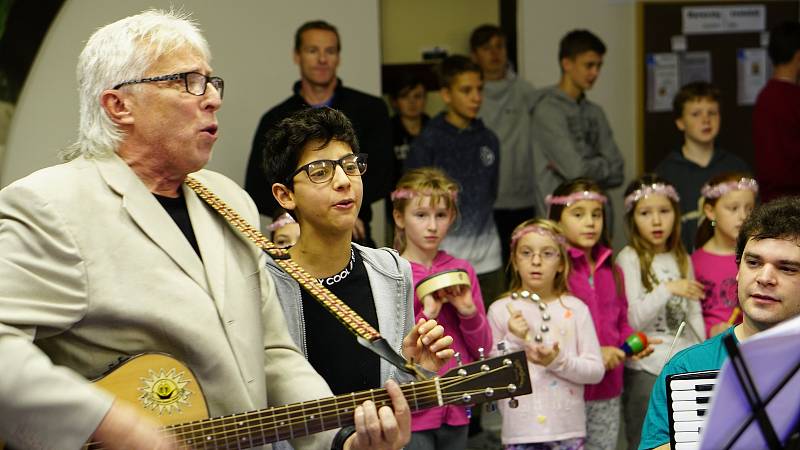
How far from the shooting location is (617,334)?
17.1 feet

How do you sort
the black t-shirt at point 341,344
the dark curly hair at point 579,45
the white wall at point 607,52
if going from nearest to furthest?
the black t-shirt at point 341,344 → the dark curly hair at point 579,45 → the white wall at point 607,52

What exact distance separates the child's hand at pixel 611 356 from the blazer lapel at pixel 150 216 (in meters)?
2.70

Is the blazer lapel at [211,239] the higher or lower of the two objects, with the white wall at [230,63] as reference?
lower

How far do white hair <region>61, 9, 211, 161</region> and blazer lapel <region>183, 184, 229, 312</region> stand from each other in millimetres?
240

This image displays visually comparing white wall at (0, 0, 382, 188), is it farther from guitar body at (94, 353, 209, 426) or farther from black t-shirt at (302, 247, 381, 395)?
guitar body at (94, 353, 209, 426)

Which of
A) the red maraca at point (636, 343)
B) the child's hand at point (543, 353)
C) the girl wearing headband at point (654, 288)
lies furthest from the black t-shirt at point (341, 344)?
the girl wearing headband at point (654, 288)

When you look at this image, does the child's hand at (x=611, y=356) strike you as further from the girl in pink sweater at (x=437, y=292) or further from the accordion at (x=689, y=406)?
the accordion at (x=689, y=406)

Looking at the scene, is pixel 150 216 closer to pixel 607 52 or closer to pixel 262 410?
pixel 262 410

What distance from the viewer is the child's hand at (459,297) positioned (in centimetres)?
407

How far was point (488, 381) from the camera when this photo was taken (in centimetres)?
274

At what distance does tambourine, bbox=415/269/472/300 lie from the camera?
3984 mm

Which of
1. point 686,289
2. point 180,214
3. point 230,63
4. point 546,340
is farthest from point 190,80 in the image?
point 230,63

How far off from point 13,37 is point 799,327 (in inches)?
174

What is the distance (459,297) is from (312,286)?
123cm
